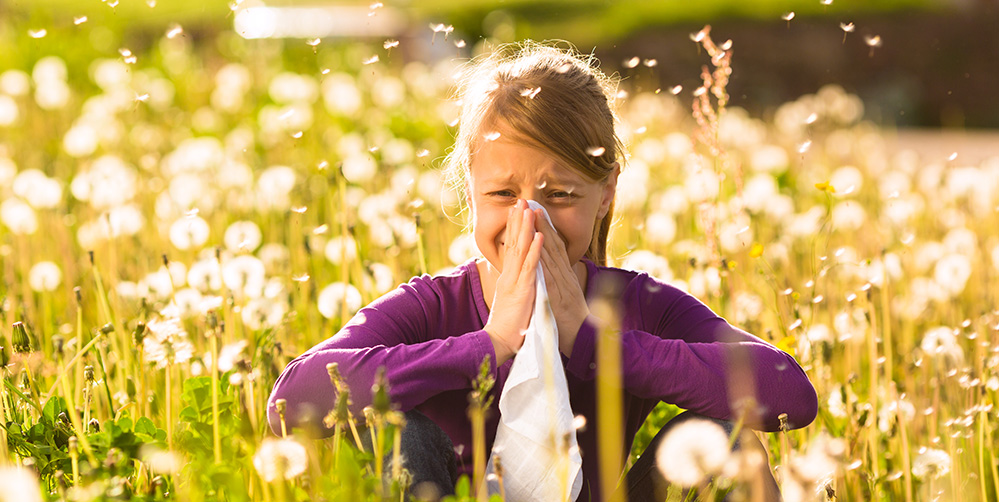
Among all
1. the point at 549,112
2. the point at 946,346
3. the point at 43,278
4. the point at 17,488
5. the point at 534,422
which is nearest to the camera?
the point at 17,488

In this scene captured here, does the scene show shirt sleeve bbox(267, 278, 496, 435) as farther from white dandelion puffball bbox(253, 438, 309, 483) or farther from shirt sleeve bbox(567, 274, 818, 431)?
white dandelion puffball bbox(253, 438, 309, 483)

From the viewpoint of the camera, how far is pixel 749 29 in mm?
8633

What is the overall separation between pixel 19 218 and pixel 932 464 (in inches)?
97.9

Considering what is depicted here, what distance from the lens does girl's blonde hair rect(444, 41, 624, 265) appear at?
148 cm

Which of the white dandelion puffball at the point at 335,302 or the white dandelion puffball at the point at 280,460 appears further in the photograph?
the white dandelion puffball at the point at 335,302

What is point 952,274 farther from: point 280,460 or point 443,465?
point 280,460

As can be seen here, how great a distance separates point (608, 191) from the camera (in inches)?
65.4

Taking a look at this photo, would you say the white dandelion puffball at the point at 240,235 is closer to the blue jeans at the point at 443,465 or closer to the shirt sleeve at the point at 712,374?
the blue jeans at the point at 443,465

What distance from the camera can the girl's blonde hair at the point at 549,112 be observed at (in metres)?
1.48

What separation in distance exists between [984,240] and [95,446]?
8.84 feet

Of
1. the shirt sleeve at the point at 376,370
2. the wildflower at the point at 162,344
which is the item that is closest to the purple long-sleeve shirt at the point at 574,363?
the shirt sleeve at the point at 376,370

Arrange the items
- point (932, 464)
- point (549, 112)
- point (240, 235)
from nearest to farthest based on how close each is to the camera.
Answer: point (549, 112) → point (932, 464) → point (240, 235)

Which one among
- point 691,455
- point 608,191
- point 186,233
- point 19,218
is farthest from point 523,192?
point 19,218

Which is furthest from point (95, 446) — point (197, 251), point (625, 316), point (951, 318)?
point (951, 318)
